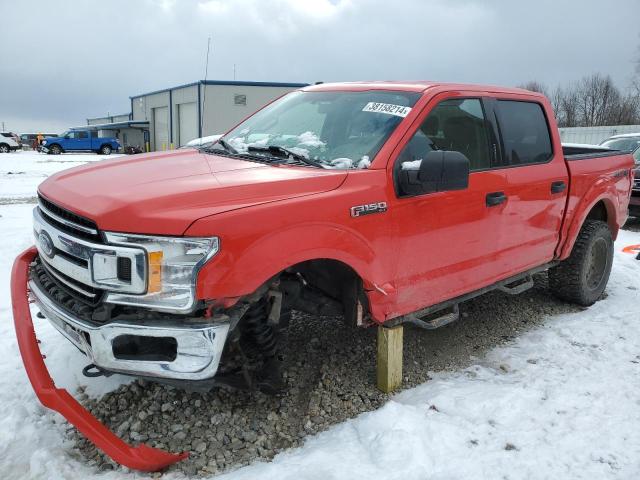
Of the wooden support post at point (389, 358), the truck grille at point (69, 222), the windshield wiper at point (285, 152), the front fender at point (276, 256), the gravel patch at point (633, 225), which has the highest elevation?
the windshield wiper at point (285, 152)

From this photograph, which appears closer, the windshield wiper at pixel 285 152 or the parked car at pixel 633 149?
the windshield wiper at pixel 285 152

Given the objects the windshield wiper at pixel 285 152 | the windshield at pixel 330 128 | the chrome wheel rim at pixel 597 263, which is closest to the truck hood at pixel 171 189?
the windshield wiper at pixel 285 152

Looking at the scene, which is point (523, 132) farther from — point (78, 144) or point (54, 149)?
point (78, 144)

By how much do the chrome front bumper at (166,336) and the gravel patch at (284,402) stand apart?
2.03 feet

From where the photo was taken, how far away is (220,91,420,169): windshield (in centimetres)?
305

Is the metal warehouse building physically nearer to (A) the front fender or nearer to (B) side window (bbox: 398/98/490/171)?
(B) side window (bbox: 398/98/490/171)

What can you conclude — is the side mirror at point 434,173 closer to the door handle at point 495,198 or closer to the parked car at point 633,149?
the door handle at point 495,198

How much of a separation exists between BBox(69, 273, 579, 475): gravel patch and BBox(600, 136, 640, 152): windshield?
848 cm

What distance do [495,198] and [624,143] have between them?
9.47m

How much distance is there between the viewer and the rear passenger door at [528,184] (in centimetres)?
376

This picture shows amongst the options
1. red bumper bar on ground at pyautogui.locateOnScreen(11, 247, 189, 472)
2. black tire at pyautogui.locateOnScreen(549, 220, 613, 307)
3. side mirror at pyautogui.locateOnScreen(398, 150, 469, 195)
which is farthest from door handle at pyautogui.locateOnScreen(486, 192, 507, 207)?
red bumper bar on ground at pyautogui.locateOnScreen(11, 247, 189, 472)

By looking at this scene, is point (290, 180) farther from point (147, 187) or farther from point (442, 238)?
point (442, 238)

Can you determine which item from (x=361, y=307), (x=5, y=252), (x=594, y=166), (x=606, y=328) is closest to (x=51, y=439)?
(x=361, y=307)

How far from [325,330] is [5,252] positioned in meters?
3.98
